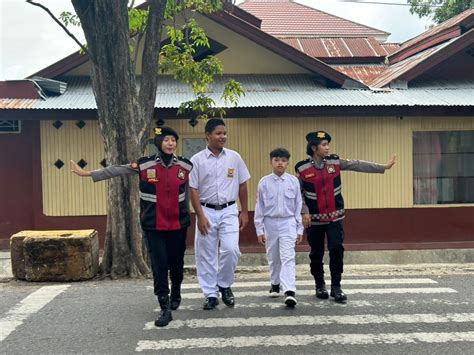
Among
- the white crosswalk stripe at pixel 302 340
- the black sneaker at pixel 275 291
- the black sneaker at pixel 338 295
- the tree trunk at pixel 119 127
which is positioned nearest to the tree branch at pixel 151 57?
the tree trunk at pixel 119 127

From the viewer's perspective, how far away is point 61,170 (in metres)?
10.2

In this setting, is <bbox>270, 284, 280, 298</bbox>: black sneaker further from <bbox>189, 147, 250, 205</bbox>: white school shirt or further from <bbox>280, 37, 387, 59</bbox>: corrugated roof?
<bbox>280, 37, 387, 59</bbox>: corrugated roof

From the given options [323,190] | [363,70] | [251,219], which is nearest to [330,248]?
[323,190]

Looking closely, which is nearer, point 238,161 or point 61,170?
point 238,161

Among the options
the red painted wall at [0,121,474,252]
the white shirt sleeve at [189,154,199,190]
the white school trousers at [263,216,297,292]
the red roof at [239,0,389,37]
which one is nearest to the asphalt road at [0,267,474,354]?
the white school trousers at [263,216,297,292]

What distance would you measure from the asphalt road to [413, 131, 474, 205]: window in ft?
14.2

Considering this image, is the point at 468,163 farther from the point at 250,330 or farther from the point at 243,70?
the point at 250,330

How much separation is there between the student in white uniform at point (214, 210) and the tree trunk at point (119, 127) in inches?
90.6

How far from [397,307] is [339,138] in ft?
18.1

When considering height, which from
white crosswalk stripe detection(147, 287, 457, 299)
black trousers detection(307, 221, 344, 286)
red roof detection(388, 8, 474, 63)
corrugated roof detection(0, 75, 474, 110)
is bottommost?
white crosswalk stripe detection(147, 287, 457, 299)

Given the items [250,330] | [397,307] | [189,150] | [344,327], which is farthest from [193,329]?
[189,150]

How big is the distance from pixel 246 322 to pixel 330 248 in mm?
1360

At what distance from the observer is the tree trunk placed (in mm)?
7305

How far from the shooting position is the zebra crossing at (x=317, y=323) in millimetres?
4379
